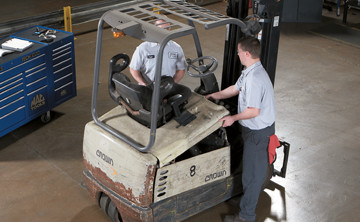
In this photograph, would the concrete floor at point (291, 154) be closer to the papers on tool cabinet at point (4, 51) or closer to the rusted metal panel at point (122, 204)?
the rusted metal panel at point (122, 204)

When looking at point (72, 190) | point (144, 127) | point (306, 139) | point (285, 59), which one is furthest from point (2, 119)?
point (285, 59)

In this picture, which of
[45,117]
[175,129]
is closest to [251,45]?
[175,129]

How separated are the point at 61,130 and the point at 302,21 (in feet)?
25.0

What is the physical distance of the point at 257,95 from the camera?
192 inches

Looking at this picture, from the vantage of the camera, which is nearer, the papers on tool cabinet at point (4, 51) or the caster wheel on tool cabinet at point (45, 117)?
the papers on tool cabinet at point (4, 51)

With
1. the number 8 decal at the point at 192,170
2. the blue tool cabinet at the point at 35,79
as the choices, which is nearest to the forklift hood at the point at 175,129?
the number 8 decal at the point at 192,170

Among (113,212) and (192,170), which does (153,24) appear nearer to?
(192,170)

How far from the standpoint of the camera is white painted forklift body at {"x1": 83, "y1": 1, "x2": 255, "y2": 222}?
4.67 meters

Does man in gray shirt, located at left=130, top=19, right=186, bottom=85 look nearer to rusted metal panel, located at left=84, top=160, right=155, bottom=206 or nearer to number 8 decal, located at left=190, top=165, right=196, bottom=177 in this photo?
rusted metal panel, located at left=84, top=160, right=155, bottom=206

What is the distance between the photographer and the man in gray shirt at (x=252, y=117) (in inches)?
193

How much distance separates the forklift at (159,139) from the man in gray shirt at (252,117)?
202mm

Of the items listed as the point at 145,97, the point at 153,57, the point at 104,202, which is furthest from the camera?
the point at 153,57

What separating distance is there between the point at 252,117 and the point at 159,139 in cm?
95

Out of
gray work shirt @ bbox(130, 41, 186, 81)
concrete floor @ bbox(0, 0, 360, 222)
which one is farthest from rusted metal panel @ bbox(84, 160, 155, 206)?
gray work shirt @ bbox(130, 41, 186, 81)
